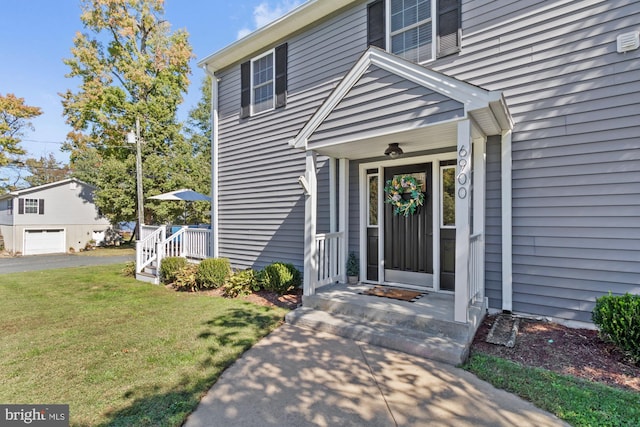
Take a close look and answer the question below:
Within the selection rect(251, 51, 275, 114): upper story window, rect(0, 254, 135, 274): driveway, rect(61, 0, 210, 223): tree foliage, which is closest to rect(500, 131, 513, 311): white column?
rect(251, 51, 275, 114): upper story window

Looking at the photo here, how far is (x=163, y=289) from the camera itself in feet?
23.7

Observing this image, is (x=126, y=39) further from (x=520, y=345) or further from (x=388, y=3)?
(x=520, y=345)

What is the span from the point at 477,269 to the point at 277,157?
4.74 meters

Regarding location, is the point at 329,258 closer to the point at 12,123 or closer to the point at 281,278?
the point at 281,278

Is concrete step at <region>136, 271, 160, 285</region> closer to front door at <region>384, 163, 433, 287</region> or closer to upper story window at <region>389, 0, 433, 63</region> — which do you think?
front door at <region>384, 163, 433, 287</region>

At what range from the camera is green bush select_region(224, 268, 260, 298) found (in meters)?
6.21

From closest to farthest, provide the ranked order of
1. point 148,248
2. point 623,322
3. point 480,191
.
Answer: point 623,322
point 480,191
point 148,248

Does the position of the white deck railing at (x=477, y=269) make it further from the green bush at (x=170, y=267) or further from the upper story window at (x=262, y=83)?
the green bush at (x=170, y=267)

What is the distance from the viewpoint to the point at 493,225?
4.52 m

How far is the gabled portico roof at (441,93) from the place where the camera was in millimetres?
3457

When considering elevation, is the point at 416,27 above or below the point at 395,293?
above

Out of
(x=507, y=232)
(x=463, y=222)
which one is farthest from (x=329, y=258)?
(x=507, y=232)

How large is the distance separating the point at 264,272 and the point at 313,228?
188cm

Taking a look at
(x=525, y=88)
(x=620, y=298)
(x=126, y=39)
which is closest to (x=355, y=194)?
(x=525, y=88)
